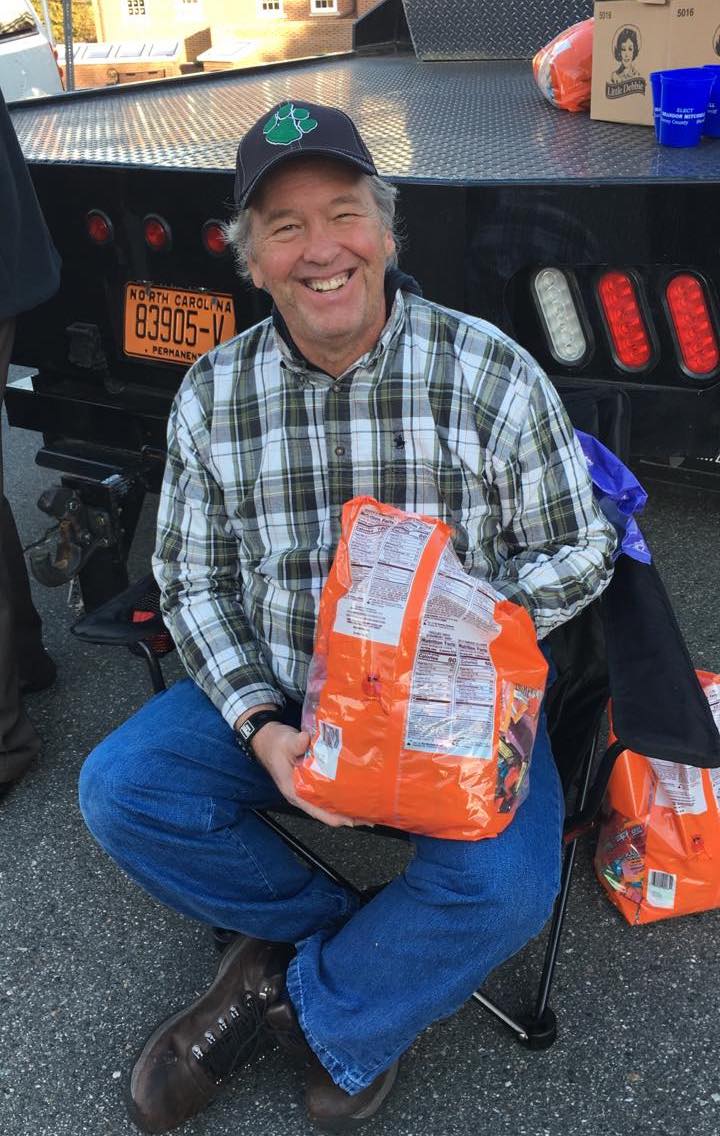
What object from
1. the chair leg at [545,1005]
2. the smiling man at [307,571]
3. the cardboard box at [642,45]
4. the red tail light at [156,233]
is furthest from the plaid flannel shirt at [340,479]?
the cardboard box at [642,45]

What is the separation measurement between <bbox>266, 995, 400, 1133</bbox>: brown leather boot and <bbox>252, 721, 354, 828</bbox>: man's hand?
353 millimetres

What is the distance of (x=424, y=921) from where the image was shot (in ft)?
5.58

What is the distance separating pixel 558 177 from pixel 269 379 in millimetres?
865

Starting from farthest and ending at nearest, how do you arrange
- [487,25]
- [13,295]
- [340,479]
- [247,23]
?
[247,23] < [487,25] < [13,295] < [340,479]

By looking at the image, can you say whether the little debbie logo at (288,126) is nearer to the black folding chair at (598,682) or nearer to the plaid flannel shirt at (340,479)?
the plaid flannel shirt at (340,479)

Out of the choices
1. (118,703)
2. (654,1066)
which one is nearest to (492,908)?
(654,1066)

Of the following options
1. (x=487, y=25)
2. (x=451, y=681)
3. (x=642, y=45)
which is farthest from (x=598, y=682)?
(x=487, y=25)

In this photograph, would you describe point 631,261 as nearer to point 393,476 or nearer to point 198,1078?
point 393,476

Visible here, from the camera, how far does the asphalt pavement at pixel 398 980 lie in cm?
186

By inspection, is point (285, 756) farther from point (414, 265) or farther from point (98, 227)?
point (98, 227)

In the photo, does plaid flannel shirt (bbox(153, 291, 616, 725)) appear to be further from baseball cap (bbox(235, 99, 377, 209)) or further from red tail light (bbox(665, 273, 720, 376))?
red tail light (bbox(665, 273, 720, 376))

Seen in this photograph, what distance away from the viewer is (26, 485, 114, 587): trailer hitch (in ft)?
9.52

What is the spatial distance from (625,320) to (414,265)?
1.60 ft

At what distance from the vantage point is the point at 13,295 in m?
2.53
